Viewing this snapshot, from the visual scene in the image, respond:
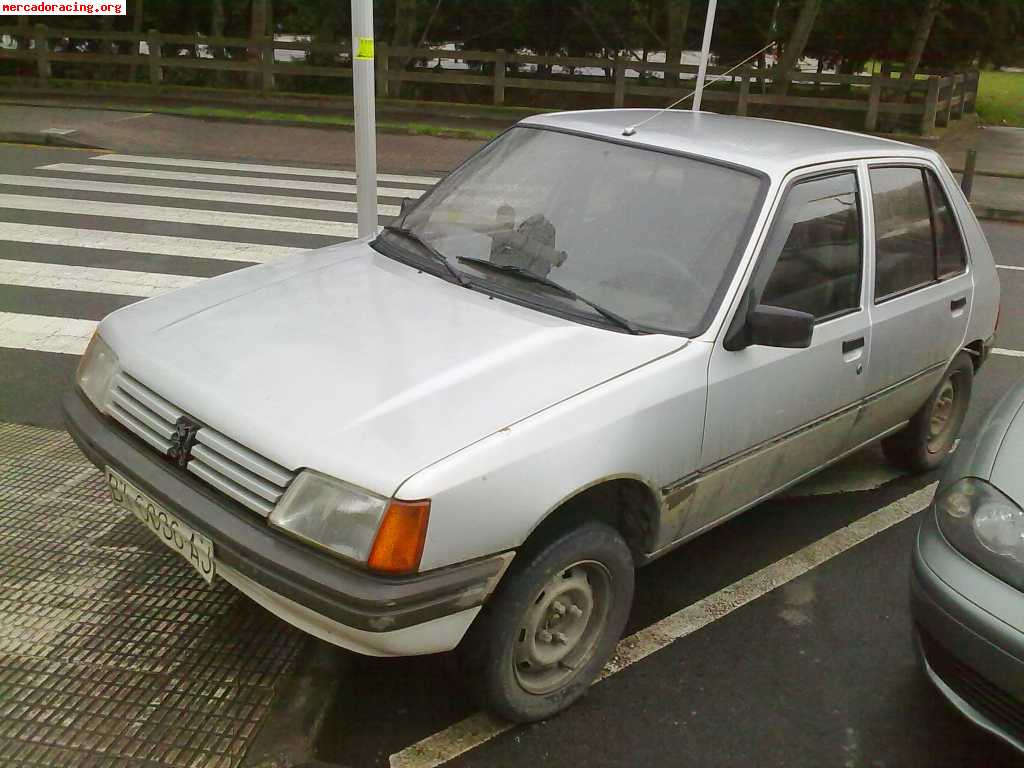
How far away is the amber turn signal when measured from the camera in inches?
98.7

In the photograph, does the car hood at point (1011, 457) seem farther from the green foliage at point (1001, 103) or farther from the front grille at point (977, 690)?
the green foliage at point (1001, 103)

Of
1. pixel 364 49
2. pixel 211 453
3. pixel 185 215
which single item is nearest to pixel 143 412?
pixel 211 453

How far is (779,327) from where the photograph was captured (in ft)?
10.7

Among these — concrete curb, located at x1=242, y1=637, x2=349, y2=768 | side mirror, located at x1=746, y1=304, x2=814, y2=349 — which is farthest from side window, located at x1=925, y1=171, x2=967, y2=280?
concrete curb, located at x1=242, y1=637, x2=349, y2=768

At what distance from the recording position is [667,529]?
334 centimetres

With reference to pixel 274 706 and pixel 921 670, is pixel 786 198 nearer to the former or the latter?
pixel 921 670

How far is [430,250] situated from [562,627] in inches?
62.8

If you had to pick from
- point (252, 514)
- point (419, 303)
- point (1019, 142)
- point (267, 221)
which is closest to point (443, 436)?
point (252, 514)

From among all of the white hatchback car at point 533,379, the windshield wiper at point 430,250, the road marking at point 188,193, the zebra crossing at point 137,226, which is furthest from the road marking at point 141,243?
the white hatchback car at point 533,379

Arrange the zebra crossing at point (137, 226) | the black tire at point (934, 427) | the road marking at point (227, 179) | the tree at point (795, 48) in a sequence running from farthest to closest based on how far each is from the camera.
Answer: the tree at point (795, 48) < the road marking at point (227, 179) < the zebra crossing at point (137, 226) < the black tire at point (934, 427)

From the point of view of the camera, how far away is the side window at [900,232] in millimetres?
4094

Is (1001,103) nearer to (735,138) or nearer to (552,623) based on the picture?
(735,138)

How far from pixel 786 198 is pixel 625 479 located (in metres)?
1.30

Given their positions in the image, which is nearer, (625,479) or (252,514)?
(252,514)
